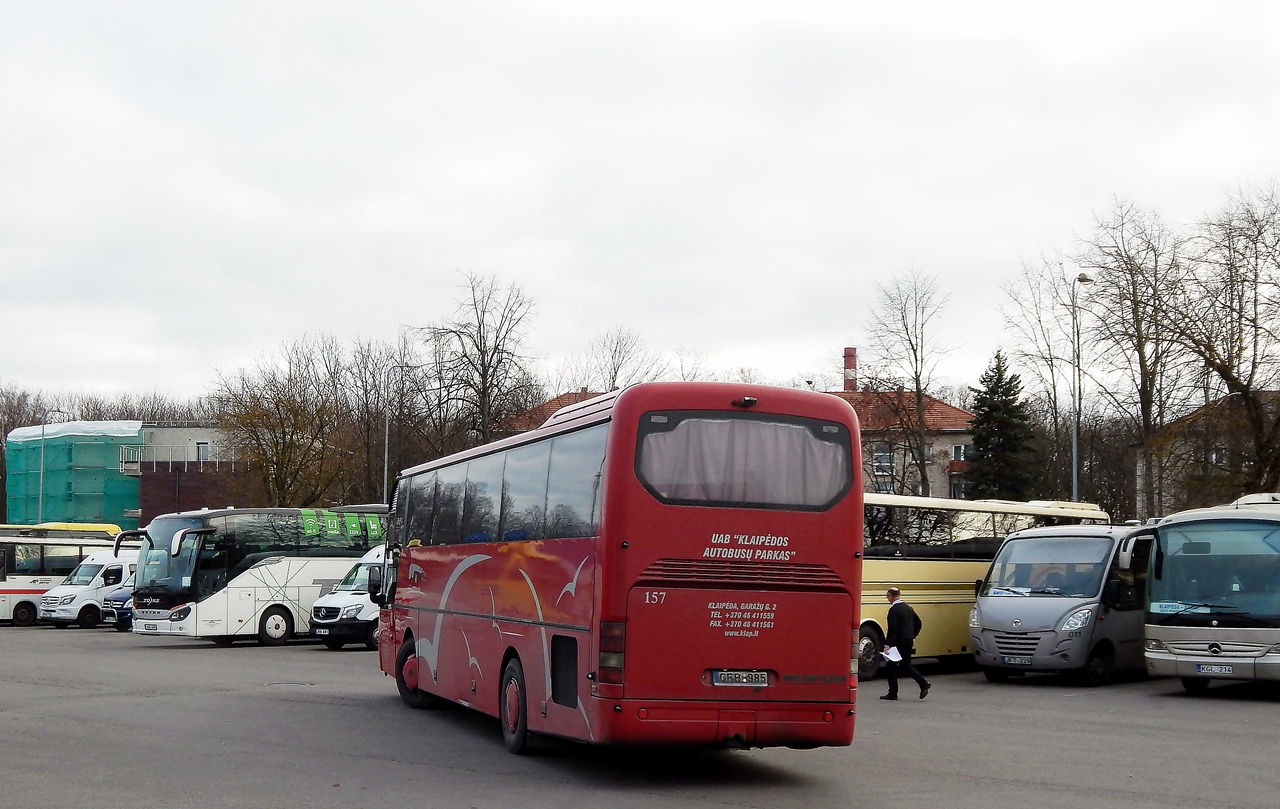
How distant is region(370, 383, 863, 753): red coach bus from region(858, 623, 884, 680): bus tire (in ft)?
36.1

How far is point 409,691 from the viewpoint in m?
17.5

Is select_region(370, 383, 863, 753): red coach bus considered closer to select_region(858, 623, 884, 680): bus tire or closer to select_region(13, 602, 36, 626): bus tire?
select_region(858, 623, 884, 680): bus tire

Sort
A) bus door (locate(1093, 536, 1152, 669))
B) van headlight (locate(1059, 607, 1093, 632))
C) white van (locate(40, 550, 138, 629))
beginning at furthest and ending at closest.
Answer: white van (locate(40, 550, 138, 629)) → bus door (locate(1093, 536, 1152, 669)) → van headlight (locate(1059, 607, 1093, 632))

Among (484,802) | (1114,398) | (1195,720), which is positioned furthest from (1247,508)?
(1114,398)

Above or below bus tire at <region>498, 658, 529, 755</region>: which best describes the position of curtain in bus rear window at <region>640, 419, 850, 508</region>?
above

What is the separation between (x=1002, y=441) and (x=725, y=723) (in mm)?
54940

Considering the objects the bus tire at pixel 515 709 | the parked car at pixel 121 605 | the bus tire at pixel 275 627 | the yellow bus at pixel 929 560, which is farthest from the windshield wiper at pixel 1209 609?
the parked car at pixel 121 605

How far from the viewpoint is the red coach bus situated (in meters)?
10.8

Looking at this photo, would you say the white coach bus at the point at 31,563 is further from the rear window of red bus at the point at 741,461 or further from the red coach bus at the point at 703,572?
the rear window of red bus at the point at 741,461

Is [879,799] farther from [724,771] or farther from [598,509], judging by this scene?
[598,509]

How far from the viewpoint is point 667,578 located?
35.6 ft

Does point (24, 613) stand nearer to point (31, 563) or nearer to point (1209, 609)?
point (31, 563)

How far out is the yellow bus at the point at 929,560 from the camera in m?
22.4

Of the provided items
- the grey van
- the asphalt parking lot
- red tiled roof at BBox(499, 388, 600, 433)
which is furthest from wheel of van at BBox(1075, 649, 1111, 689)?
red tiled roof at BBox(499, 388, 600, 433)
